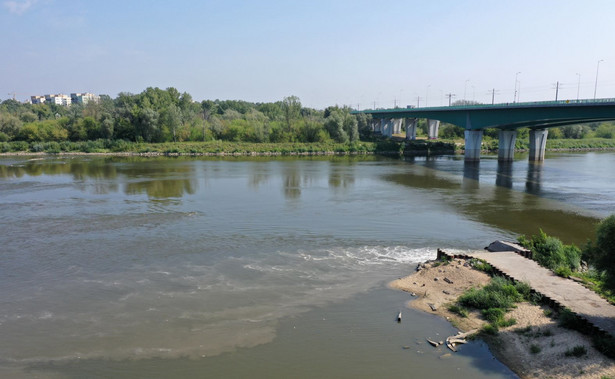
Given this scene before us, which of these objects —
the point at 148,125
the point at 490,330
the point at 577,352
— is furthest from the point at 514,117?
the point at 148,125

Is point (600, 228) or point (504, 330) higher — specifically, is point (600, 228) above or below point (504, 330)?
above

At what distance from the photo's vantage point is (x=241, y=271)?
20828mm

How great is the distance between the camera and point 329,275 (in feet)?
66.2

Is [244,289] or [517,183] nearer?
[244,289]

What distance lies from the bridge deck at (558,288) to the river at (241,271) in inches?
141

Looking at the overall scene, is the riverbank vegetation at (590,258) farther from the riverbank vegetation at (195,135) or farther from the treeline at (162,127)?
the treeline at (162,127)

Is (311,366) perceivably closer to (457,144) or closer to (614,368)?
(614,368)

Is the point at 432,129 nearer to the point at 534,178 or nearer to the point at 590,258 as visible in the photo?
the point at 534,178

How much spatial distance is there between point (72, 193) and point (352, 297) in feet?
116

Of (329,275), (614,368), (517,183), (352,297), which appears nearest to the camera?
(614,368)

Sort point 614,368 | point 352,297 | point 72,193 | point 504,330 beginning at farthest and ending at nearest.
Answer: point 72,193, point 352,297, point 504,330, point 614,368

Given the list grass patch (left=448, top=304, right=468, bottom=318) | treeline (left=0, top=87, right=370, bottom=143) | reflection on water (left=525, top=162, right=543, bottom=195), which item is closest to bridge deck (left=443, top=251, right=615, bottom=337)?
grass patch (left=448, top=304, right=468, bottom=318)

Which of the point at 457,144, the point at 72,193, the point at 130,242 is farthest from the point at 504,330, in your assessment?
the point at 457,144

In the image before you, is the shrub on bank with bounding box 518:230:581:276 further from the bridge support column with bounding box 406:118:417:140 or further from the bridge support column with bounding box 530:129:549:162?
the bridge support column with bounding box 406:118:417:140
